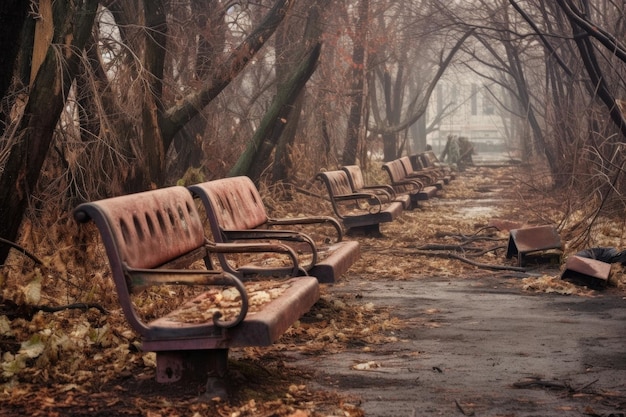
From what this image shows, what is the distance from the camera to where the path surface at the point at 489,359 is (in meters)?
4.94

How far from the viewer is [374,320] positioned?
24.7ft

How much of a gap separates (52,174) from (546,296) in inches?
185

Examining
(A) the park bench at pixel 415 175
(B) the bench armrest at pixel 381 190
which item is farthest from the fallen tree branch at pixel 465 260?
(A) the park bench at pixel 415 175

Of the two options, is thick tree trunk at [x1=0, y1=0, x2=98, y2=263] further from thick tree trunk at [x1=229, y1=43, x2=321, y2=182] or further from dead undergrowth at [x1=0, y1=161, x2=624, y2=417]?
thick tree trunk at [x1=229, y1=43, x2=321, y2=182]

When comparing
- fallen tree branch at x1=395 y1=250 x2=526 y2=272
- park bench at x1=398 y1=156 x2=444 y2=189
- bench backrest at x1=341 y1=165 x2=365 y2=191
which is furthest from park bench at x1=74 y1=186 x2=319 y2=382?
park bench at x1=398 y1=156 x2=444 y2=189

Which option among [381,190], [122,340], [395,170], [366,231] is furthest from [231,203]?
[395,170]

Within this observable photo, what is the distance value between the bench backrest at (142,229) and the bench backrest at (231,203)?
539 mm

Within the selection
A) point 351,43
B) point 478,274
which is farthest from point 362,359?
point 351,43

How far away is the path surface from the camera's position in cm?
494

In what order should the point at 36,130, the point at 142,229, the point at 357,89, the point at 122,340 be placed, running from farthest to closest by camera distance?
1. the point at 357,89
2. the point at 36,130
3. the point at 122,340
4. the point at 142,229

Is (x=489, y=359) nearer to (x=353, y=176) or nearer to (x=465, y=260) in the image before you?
(x=465, y=260)

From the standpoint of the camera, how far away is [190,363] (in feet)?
16.9

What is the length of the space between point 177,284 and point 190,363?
43 cm

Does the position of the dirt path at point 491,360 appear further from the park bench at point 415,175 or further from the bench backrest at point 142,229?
the park bench at point 415,175
